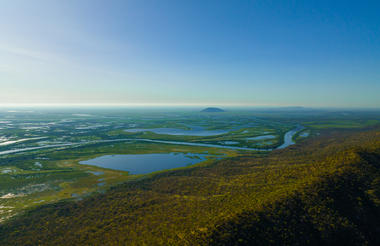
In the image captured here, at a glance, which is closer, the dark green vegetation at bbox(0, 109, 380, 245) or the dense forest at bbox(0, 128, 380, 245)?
the dense forest at bbox(0, 128, 380, 245)

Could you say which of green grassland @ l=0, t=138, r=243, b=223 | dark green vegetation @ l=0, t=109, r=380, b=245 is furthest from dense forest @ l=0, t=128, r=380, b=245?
green grassland @ l=0, t=138, r=243, b=223

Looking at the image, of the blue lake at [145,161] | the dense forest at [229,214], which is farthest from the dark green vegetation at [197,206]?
the blue lake at [145,161]

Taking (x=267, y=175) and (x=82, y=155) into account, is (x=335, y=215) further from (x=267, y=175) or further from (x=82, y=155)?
(x=82, y=155)

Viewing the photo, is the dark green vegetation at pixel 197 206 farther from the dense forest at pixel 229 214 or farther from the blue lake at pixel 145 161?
the blue lake at pixel 145 161

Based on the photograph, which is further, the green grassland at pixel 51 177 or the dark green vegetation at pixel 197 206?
the green grassland at pixel 51 177

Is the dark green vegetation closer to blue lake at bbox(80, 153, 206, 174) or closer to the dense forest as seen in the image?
the dense forest

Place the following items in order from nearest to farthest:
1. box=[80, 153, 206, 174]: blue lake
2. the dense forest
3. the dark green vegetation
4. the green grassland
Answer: the dense forest
the dark green vegetation
the green grassland
box=[80, 153, 206, 174]: blue lake

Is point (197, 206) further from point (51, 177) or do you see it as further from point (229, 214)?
point (51, 177)
